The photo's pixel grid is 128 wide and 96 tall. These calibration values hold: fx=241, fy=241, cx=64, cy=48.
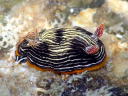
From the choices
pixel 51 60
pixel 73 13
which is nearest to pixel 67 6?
pixel 73 13

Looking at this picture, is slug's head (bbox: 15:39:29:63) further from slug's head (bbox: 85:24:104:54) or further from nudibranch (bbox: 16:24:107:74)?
slug's head (bbox: 85:24:104:54)

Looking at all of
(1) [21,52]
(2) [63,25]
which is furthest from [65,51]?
(2) [63,25]

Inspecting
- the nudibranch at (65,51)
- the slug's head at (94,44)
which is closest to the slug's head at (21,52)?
the nudibranch at (65,51)

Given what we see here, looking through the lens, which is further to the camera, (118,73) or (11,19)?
(11,19)

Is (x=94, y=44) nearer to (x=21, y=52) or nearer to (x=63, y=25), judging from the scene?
(x=63, y=25)

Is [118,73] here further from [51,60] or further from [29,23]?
[29,23]

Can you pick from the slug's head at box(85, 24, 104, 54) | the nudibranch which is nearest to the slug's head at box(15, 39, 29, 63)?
the nudibranch
